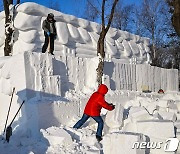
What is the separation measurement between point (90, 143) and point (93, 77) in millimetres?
3685

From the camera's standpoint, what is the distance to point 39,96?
7328 mm

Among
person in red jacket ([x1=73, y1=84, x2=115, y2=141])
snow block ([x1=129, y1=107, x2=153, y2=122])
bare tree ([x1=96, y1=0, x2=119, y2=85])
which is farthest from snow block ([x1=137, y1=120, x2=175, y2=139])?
bare tree ([x1=96, y1=0, x2=119, y2=85])

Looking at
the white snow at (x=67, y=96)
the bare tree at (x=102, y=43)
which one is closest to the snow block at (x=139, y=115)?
the white snow at (x=67, y=96)

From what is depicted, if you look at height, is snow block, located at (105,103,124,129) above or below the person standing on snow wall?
below

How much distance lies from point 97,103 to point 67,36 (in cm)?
464

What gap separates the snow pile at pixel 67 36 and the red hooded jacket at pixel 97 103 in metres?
3.58

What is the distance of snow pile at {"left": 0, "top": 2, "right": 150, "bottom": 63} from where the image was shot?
31.3 ft

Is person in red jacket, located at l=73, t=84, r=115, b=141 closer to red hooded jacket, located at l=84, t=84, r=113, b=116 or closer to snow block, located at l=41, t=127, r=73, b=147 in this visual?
red hooded jacket, located at l=84, t=84, r=113, b=116

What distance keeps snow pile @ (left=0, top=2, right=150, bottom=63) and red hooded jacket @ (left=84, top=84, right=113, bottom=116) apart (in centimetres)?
358

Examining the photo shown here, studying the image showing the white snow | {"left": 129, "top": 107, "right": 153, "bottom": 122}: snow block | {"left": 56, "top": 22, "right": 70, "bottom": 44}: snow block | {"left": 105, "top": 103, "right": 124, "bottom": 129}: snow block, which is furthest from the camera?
{"left": 56, "top": 22, "right": 70, "bottom": 44}: snow block

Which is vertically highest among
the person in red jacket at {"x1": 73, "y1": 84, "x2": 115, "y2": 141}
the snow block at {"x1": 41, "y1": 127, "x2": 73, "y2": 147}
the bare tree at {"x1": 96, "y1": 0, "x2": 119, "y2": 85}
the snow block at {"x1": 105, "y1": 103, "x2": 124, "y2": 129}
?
the bare tree at {"x1": 96, "y1": 0, "x2": 119, "y2": 85}

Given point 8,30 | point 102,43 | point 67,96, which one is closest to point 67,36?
point 102,43

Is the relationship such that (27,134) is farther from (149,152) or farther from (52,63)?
(149,152)

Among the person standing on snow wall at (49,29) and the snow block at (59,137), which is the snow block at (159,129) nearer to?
the snow block at (59,137)
